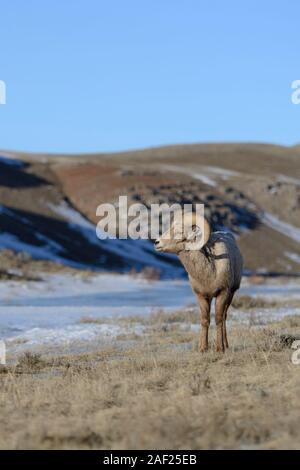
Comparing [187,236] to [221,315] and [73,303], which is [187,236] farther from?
[73,303]

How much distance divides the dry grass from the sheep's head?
1.72m

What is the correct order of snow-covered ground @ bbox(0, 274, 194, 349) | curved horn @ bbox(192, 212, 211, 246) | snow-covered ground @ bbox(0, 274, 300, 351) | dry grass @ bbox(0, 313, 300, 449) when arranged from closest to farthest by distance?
dry grass @ bbox(0, 313, 300, 449) < curved horn @ bbox(192, 212, 211, 246) < snow-covered ground @ bbox(0, 274, 300, 351) < snow-covered ground @ bbox(0, 274, 194, 349)

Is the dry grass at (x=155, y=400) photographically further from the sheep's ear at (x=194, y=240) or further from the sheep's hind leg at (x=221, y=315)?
the sheep's ear at (x=194, y=240)

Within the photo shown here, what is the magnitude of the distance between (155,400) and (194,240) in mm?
4496

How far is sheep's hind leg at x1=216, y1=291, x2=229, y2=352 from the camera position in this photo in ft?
41.4

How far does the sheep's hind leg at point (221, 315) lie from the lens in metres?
12.6

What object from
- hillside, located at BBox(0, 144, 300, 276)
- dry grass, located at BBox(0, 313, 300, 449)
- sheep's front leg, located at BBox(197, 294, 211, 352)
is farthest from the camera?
hillside, located at BBox(0, 144, 300, 276)

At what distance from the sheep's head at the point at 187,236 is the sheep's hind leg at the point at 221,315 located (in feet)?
2.94

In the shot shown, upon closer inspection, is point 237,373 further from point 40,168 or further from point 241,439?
point 40,168

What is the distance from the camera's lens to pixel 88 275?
38781 mm

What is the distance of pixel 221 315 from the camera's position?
12.9m

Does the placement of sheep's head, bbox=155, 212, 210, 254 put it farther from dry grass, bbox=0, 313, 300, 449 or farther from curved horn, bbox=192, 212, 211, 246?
dry grass, bbox=0, 313, 300, 449

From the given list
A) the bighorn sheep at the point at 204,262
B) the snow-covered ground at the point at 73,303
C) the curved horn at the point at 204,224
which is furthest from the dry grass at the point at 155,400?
the snow-covered ground at the point at 73,303

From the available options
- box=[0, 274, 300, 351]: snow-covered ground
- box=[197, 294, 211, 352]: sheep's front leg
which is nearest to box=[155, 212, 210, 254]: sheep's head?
box=[197, 294, 211, 352]: sheep's front leg
